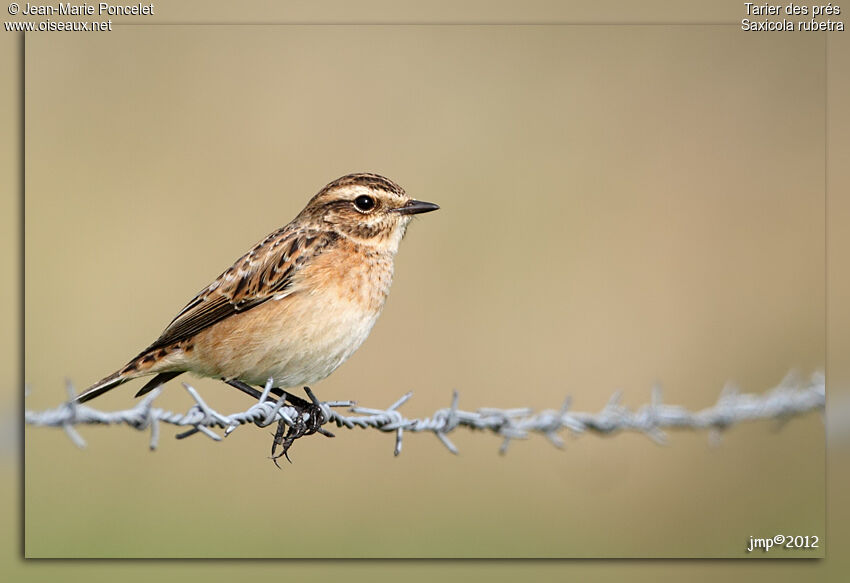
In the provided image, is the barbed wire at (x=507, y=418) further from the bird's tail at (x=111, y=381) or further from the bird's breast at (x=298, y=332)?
the bird's tail at (x=111, y=381)

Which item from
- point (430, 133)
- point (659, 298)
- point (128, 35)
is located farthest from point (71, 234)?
point (659, 298)

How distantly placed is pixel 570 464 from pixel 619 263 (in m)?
2.51

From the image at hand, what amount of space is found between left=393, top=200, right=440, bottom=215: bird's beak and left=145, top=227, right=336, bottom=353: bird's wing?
531mm

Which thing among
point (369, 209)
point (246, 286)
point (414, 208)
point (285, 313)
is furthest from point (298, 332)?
point (414, 208)

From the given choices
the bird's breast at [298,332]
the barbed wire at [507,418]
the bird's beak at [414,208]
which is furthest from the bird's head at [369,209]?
the barbed wire at [507,418]

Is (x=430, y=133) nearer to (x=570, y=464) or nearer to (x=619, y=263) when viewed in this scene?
(x=619, y=263)

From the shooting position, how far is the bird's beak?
19.4ft

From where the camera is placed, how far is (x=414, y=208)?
5926mm

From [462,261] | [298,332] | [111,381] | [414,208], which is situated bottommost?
[111,381]

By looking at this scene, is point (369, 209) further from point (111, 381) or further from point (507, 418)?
point (111, 381)

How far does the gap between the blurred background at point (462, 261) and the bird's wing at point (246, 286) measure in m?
1.38

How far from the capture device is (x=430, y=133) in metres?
9.94

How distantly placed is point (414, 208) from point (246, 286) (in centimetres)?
114

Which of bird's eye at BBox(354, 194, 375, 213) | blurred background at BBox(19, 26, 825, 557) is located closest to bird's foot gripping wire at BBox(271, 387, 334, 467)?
bird's eye at BBox(354, 194, 375, 213)
